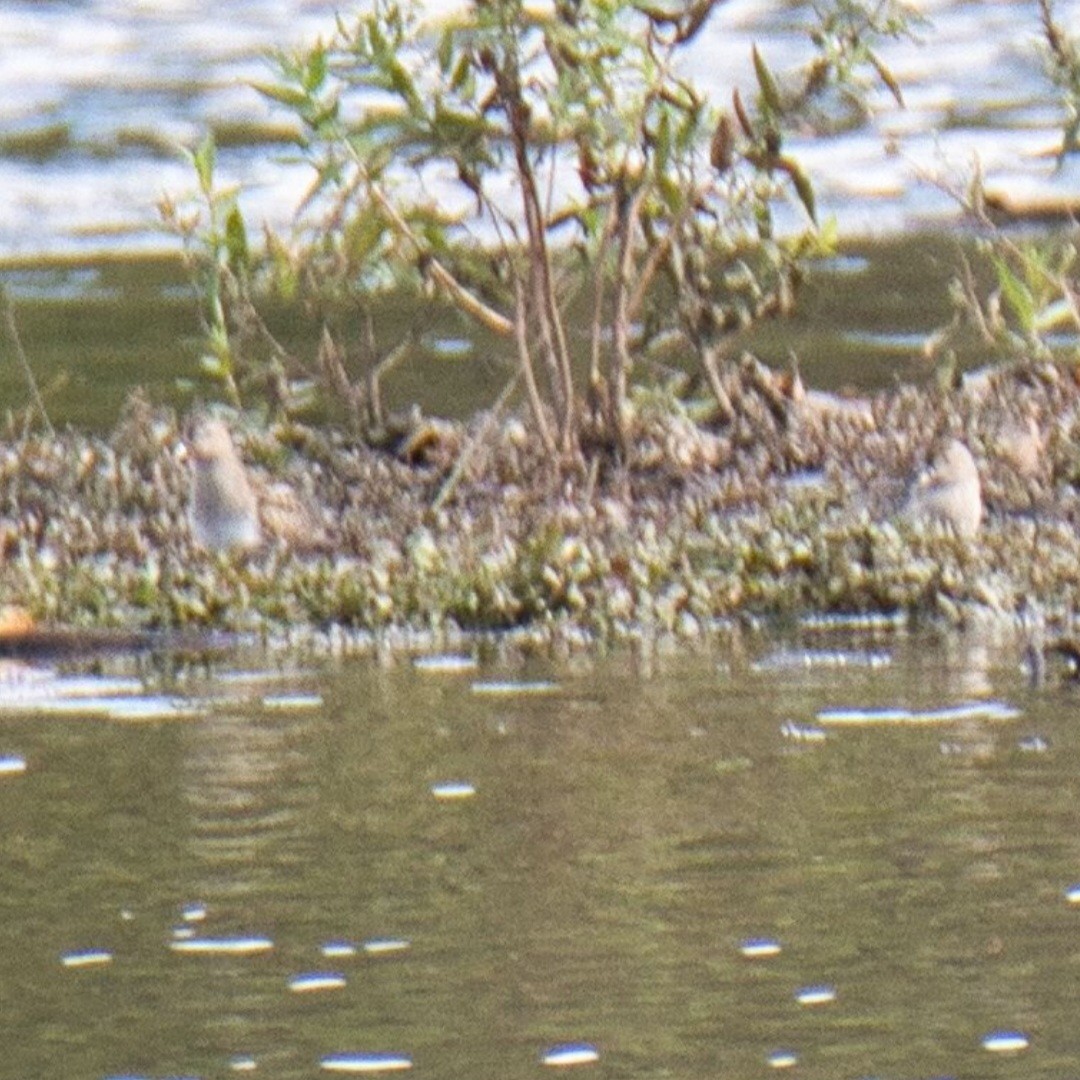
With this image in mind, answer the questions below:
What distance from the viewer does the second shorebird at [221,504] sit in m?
10.7

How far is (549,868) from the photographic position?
6570 mm

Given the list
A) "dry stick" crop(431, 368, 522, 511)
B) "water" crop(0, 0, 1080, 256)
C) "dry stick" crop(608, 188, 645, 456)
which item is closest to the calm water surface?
"dry stick" crop(431, 368, 522, 511)

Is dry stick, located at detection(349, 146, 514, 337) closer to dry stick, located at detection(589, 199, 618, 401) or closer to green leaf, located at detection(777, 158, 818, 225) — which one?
dry stick, located at detection(589, 199, 618, 401)

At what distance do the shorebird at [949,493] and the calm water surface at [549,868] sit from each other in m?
1.27

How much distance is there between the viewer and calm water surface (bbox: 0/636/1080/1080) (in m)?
5.34

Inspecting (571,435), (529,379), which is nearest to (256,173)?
(571,435)

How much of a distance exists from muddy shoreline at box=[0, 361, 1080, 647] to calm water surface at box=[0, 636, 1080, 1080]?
1.98ft

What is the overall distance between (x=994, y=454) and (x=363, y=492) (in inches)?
84.7

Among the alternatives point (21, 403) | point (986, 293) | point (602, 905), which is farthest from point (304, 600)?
point (986, 293)

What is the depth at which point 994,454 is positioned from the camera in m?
11.8

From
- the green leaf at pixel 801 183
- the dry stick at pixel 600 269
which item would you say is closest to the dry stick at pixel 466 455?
the dry stick at pixel 600 269

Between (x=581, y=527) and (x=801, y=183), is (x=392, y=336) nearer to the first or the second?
(x=801, y=183)

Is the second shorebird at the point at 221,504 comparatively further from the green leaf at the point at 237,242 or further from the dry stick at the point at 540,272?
the dry stick at the point at 540,272

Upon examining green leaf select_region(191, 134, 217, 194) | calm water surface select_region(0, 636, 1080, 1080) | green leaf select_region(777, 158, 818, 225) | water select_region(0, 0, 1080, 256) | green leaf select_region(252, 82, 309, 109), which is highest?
water select_region(0, 0, 1080, 256)
